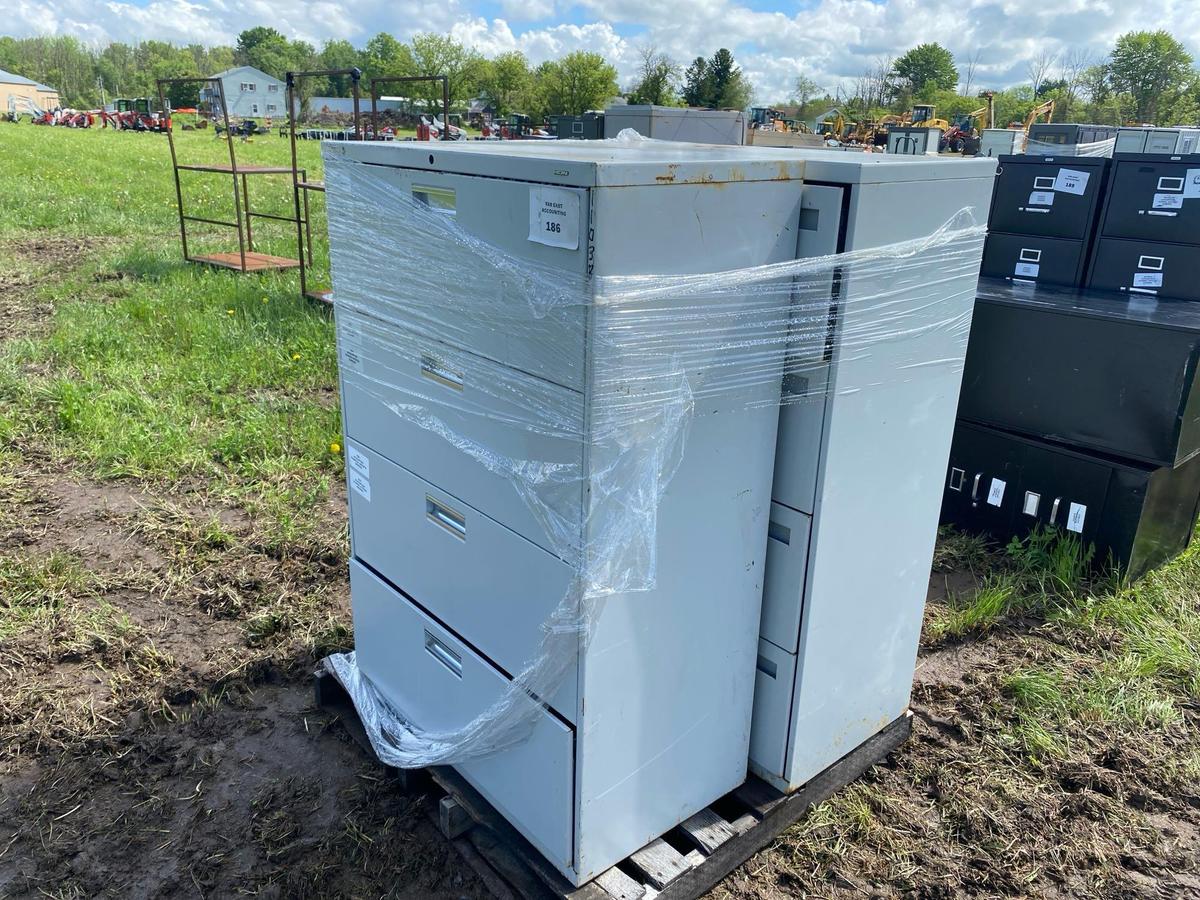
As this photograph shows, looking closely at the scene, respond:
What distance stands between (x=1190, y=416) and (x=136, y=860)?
12.0ft

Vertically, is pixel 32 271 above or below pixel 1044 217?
below

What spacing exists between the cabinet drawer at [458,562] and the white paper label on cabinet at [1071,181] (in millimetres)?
3483

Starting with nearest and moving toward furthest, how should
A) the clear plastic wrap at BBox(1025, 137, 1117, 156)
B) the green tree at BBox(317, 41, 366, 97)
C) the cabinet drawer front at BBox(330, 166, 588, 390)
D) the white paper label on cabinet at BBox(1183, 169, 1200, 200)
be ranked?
the cabinet drawer front at BBox(330, 166, 588, 390) < the white paper label on cabinet at BBox(1183, 169, 1200, 200) < the clear plastic wrap at BBox(1025, 137, 1117, 156) < the green tree at BBox(317, 41, 366, 97)

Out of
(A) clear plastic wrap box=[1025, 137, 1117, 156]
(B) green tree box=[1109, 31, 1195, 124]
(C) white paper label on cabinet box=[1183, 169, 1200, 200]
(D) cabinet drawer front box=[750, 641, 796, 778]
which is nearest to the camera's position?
(D) cabinet drawer front box=[750, 641, 796, 778]

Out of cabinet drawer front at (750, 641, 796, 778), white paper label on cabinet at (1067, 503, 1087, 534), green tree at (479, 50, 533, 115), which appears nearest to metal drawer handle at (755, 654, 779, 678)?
cabinet drawer front at (750, 641, 796, 778)

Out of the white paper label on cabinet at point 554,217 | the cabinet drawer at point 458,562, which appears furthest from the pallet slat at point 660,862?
the white paper label on cabinet at point 554,217

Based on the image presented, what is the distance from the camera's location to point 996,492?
375 cm

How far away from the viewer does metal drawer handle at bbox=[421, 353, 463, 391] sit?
6.23 feet

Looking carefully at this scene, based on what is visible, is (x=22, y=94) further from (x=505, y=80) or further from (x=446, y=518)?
(x=446, y=518)

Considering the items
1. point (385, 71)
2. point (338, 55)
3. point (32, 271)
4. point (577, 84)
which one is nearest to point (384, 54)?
point (338, 55)

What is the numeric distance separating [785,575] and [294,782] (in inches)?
57.6

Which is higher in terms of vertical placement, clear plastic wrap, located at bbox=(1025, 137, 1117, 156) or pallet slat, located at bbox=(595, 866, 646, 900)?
clear plastic wrap, located at bbox=(1025, 137, 1117, 156)

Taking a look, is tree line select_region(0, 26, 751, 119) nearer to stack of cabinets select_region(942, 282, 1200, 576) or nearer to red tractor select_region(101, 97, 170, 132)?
red tractor select_region(101, 97, 170, 132)

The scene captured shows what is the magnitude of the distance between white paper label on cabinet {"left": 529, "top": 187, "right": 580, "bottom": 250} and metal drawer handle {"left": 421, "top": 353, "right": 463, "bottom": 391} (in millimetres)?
419
